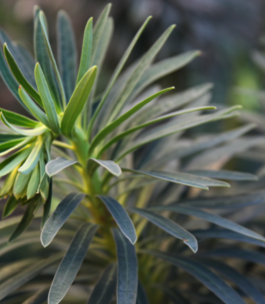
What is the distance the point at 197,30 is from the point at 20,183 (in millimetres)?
1552

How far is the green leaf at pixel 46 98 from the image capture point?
447mm

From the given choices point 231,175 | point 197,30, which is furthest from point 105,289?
point 197,30

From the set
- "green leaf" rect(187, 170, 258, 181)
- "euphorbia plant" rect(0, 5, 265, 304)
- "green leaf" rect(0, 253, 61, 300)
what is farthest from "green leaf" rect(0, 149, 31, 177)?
"green leaf" rect(187, 170, 258, 181)

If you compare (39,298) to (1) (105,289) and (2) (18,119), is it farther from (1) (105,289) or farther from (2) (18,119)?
(2) (18,119)

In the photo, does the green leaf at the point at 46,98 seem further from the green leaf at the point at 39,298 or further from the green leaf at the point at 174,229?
the green leaf at the point at 39,298

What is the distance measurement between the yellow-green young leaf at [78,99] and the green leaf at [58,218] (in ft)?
0.39

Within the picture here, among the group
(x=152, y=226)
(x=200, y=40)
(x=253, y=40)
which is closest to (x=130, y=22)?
(x=200, y=40)

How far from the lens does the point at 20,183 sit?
1.63 ft

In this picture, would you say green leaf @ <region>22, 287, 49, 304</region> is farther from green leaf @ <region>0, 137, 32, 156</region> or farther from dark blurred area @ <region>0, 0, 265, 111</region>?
dark blurred area @ <region>0, 0, 265, 111</region>

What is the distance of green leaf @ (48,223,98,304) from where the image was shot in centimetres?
45

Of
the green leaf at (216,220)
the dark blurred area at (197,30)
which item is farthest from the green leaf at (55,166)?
the dark blurred area at (197,30)

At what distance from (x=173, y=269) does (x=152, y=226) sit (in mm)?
115

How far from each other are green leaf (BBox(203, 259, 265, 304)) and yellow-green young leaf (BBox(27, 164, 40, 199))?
385mm

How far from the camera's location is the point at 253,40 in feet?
6.11
